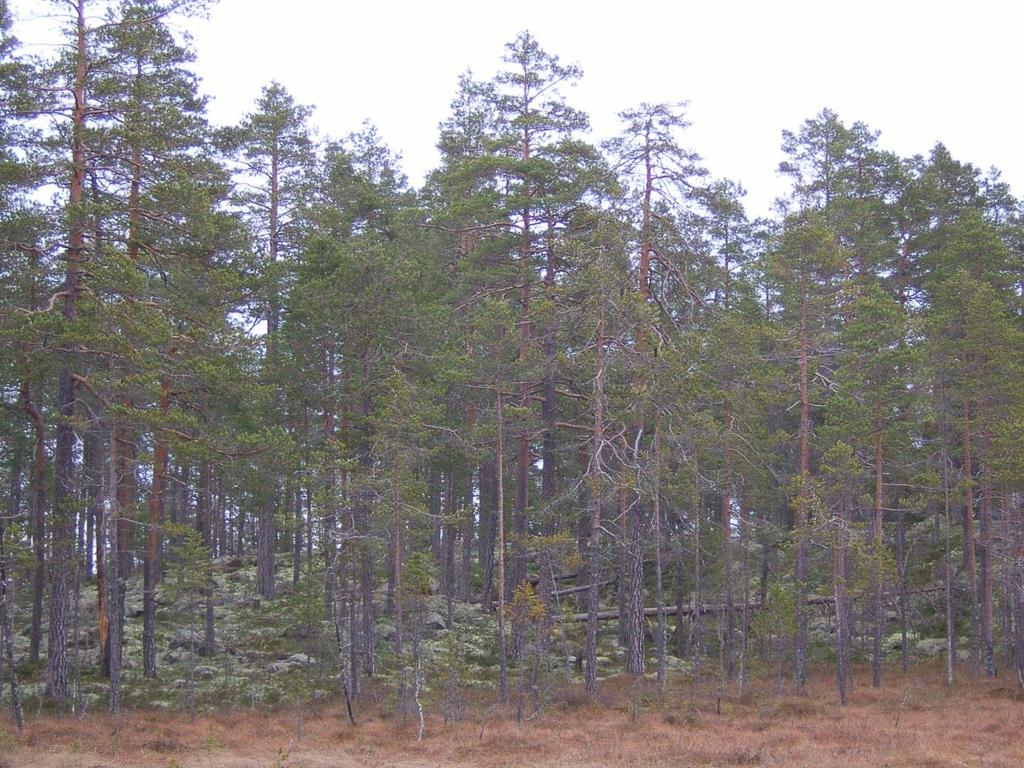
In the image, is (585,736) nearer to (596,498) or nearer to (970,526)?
(596,498)

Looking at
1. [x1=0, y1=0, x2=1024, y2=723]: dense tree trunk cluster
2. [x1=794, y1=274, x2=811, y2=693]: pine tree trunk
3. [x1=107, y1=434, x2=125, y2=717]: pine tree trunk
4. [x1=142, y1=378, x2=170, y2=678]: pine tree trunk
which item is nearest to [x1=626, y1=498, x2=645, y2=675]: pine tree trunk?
[x1=0, y1=0, x2=1024, y2=723]: dense tree trunk cluster

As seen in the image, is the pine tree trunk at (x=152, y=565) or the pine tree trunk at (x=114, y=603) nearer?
the pine tree trunk at (x=114, y=603)

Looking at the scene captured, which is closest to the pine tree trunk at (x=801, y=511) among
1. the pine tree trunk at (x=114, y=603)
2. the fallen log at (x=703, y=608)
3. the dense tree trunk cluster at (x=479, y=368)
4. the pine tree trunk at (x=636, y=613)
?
the dense tree trunk cluster at (x=479, y=368)

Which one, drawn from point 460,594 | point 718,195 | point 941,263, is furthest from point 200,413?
point 941,263

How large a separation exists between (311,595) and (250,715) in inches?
128

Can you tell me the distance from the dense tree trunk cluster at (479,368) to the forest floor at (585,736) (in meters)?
1.23

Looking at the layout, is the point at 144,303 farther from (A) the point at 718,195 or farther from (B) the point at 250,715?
(A) the point at 718,195

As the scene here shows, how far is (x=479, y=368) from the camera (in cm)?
2198

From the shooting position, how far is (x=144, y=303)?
60.8 ft

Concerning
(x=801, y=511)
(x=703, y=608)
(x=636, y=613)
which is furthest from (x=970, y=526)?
(x=636, y=613)

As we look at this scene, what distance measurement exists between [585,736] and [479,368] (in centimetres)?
901

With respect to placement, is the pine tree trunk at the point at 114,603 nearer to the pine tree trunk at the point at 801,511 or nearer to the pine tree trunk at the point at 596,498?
the pine tree trunk at the point at 596,498

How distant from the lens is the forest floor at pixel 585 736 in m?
16.2

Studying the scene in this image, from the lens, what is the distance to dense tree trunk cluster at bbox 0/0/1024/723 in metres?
18.6
